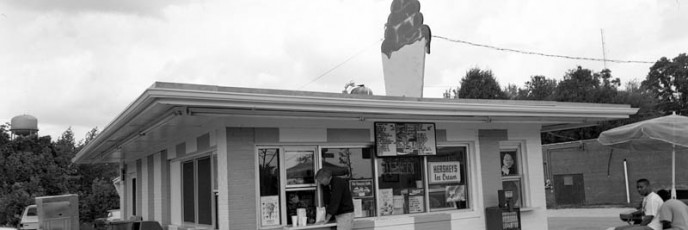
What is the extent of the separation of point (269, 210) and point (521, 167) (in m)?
5.22

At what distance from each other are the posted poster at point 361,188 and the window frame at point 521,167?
3.02 m

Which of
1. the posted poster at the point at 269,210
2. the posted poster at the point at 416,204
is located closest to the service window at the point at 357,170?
the posted poster at the point at 416,204

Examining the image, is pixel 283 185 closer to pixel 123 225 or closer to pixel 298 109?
pixel 298 109

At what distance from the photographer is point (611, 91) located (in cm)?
4122

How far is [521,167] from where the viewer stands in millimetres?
11148

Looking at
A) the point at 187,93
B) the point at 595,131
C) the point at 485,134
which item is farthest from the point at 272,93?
the point at 595,131

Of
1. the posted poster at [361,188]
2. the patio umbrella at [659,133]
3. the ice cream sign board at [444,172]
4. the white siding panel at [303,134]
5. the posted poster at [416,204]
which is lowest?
the posted poster at [416,204]

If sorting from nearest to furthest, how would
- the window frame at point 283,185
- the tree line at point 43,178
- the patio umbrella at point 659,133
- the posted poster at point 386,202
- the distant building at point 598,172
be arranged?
the window frame at point 283,185 < the patio umbrella at point 659,133 < the posted poster at point 386,202 < the distant building at point 598,172 < the tree line at point 43,178

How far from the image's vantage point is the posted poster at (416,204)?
9.70 metres

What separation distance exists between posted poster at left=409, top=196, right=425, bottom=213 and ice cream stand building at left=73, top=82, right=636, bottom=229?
0.7 inches

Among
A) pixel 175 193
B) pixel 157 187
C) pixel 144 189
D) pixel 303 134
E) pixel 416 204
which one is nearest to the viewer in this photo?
pixel 303 134

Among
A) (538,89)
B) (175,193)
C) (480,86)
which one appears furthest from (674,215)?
(538,89)

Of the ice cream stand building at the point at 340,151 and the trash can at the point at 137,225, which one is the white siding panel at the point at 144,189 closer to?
the trash can at the point at 137,225

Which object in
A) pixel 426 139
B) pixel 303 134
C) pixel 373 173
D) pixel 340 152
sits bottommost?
pixel 373 173
